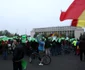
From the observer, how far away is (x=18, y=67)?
9805 mm

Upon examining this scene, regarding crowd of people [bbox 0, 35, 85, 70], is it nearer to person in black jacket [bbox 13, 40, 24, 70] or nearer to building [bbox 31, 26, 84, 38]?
person in black jacket [bbox 13, 40, 24, 70]

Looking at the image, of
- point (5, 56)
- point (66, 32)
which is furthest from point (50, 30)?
point (5, 56)

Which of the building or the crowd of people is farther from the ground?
the crowd of people

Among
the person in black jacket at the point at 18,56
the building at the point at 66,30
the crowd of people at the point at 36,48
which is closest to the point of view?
the person in black jacket at the point at 18,56

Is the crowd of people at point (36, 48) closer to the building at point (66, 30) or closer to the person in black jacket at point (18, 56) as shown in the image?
the person in black jacket at point (18, 56)

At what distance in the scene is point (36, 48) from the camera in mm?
20656

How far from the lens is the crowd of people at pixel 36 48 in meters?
9.72

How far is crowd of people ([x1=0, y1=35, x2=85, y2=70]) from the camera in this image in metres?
9.72

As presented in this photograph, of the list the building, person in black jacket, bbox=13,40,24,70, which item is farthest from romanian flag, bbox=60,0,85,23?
the building

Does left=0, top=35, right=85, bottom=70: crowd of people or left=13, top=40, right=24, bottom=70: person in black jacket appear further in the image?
left=0, top=35, right=85, bottom=70: crowd of people

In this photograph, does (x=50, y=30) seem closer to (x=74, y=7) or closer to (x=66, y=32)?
(x=66, y=32)

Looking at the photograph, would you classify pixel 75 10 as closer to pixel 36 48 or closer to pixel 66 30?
pixel 36 48

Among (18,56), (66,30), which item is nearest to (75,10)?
(18,56)

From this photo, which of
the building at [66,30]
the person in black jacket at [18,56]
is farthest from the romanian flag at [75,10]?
the building at [66,30]
